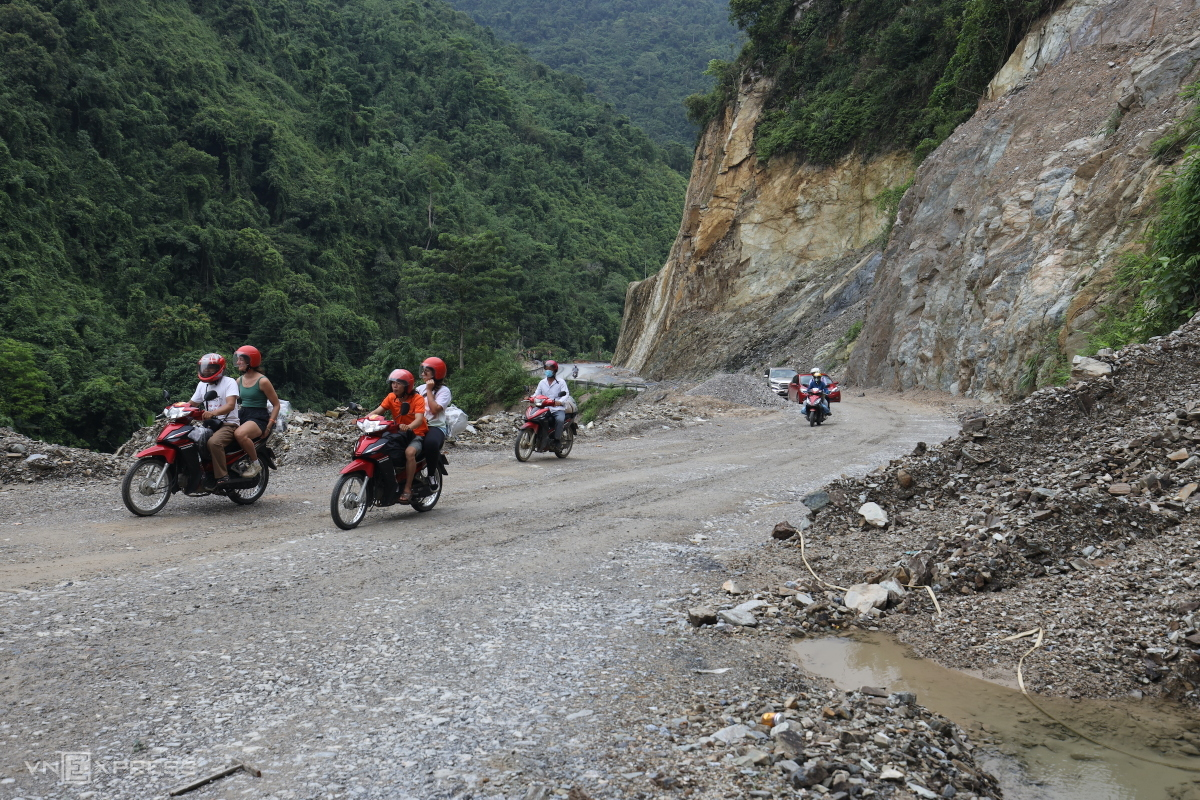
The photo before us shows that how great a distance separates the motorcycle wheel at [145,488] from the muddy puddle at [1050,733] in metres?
6.54

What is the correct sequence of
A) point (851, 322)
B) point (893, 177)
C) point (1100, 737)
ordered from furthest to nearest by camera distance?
point (893, 177)
point (851, 322)
point (1100, 737)

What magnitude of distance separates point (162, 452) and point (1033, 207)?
885 inches

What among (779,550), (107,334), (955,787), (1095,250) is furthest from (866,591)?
(107,334)

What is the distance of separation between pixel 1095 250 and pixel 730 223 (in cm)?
2601

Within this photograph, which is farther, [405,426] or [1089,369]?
[1089,369]

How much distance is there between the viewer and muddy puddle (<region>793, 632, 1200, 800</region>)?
323 centimetres

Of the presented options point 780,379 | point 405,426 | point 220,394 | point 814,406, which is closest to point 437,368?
point 405,426

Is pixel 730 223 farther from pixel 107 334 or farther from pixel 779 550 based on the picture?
pixel 779 550

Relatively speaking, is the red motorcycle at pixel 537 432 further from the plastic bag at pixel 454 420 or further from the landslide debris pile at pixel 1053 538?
the landslide debris pile at pixel 1053 538

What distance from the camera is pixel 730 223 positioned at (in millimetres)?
43812

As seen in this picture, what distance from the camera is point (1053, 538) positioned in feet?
18.1

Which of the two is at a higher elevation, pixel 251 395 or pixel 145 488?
pixel 251 395

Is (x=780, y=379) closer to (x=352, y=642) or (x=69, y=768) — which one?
(x=352, y=642)

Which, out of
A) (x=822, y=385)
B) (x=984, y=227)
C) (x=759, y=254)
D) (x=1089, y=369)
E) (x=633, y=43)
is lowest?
(x=822, y=385)
